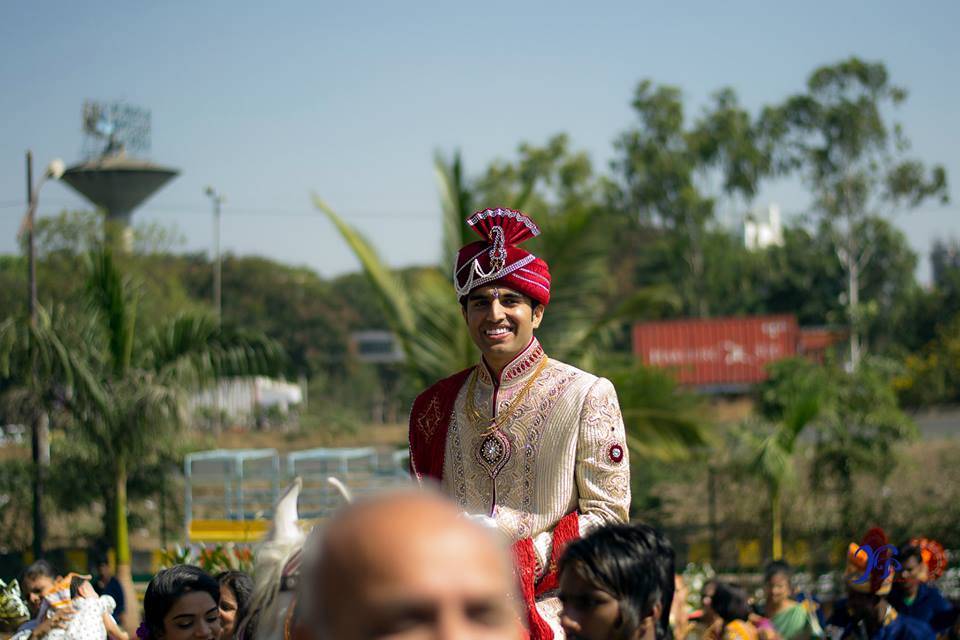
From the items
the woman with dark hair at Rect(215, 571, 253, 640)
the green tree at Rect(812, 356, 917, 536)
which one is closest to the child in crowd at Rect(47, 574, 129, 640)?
the woman with dark hair at Rect(215, 571, 253, 640)

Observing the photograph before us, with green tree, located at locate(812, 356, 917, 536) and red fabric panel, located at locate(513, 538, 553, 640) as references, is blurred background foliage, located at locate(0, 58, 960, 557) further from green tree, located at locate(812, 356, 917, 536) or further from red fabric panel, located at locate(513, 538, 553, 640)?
red fabric panel, located at locate(513, 538, 553, 640)

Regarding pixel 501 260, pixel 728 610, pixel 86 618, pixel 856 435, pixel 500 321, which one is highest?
pixel 501 260

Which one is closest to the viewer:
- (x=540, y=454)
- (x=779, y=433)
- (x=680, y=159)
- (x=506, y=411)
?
(x=540, y=454)

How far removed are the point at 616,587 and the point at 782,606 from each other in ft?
17.2

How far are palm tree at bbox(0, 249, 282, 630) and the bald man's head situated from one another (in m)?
11.4

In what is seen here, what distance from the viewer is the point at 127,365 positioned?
1242 centimetres

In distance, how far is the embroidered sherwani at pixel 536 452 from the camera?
352 cm

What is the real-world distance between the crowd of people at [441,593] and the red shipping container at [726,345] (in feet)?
98.4

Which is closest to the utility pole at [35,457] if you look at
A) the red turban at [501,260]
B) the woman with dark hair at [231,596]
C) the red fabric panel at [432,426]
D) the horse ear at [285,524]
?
the woman with dark hair at [231,596]

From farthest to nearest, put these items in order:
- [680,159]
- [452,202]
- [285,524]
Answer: [680,159] < [452,202] < [285,524]

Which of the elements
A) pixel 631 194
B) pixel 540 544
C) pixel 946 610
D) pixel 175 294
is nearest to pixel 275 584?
pixel 540 544

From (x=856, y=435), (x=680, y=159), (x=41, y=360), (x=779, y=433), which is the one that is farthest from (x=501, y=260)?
(x=680, y=159)

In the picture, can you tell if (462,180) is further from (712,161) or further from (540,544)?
(712,161)

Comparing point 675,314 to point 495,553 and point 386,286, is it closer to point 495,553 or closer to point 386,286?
point 386,286
